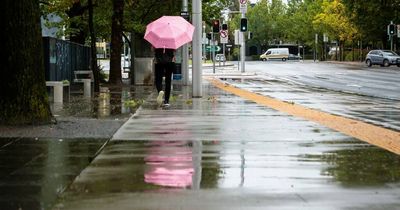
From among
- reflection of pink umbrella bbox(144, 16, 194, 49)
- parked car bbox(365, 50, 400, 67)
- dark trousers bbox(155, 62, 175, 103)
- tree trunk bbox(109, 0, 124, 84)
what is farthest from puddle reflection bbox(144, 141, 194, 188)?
parked car bbox(365, 50, 400, 67)

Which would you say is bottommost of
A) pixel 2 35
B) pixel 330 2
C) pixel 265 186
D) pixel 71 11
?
pixel 265 186

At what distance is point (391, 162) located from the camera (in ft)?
26.3

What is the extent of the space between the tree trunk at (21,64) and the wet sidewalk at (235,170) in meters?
1.77

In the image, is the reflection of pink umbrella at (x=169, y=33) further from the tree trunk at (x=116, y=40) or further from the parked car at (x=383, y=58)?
the parked car at (x=383, y=58)

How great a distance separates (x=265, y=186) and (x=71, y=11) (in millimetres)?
25146

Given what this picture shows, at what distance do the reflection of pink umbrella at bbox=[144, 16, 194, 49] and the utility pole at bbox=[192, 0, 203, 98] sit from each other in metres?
1.58

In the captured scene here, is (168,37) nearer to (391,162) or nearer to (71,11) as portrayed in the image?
(391,162)

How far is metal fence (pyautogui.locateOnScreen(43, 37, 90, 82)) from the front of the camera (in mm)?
19547

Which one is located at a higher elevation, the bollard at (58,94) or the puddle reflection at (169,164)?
the bollard at (58,94)

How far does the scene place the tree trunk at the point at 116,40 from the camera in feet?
82.3

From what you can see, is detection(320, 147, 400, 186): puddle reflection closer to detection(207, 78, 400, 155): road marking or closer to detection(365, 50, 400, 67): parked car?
detection(207, 78, 400, 155): road marking

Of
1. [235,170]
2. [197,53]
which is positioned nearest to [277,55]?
[197,53]

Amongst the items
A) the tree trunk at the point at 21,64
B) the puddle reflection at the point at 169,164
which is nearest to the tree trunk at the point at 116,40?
the tree trunk at the point at 21,64

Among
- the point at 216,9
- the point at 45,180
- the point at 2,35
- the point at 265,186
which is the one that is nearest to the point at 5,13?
the point at 2,35
